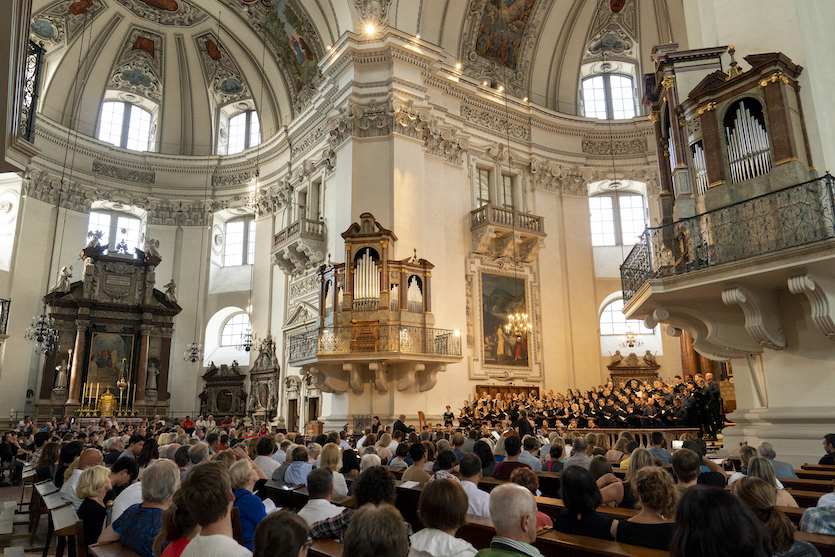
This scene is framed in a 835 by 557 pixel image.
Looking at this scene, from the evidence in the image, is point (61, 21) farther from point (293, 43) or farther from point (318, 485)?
point (318, 485)

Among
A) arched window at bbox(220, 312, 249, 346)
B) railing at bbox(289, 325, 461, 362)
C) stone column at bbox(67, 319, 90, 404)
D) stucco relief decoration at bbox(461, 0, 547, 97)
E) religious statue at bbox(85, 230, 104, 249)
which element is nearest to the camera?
railing at bbox(289, 325, 461, 362)

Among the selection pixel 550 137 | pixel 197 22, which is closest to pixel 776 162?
pixel 550 137

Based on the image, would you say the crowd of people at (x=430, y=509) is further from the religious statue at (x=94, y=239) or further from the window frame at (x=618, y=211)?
the religious statue at (x=94, y=239)

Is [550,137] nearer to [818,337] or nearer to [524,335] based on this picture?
[524,335]

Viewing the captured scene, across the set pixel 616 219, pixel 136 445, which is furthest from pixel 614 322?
pixel 136 445

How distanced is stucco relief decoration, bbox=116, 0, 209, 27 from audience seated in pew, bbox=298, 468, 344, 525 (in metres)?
23.2

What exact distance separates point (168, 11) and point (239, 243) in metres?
9.20

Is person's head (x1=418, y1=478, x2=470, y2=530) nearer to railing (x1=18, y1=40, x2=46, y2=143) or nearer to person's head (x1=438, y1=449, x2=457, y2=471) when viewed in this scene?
person's head (x1=438, y1=449, x2=457, y2=471)

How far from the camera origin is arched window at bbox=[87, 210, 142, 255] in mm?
23531

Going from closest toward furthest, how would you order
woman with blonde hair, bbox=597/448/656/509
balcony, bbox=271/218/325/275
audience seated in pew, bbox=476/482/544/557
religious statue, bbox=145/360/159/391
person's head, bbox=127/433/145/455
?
1. audience seated in pew, bbox=476/482/544/557
2. woman with blonde hair, bbox=597/448/656/509
3. person's head, bbox=127/433/145/455
4. balcony, bbox=271/218/325/275
5. religious statue, bbox=145/360/159/391

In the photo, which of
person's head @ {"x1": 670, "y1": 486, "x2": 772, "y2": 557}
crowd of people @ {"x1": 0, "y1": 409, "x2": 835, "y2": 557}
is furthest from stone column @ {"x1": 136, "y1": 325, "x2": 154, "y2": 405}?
person's head @ {"x1": 670, "y1": 486, "x2": 772, "y2": 557}

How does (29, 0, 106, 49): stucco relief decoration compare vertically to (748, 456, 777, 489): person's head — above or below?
above

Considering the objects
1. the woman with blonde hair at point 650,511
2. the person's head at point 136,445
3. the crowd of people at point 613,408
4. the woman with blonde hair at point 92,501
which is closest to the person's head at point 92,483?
the woman with blonde hair at point 92,501

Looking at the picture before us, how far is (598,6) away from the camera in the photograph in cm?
2142
